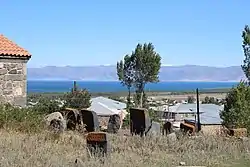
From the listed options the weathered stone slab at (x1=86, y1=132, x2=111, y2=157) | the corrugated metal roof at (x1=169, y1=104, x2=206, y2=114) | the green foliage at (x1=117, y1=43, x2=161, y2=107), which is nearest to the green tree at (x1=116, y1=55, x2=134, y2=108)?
the green foliage at (x1=117, y1=43, x2=161, y2=107)

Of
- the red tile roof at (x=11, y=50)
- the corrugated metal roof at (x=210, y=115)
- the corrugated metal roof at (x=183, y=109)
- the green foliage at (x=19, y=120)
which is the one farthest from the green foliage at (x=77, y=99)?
the corrugated metal roof at (x=183, y=109)

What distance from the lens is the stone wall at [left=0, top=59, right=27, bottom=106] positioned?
58.8 ft

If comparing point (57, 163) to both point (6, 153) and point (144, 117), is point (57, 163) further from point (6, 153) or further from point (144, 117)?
point (144, 117)

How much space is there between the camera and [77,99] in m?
29.8

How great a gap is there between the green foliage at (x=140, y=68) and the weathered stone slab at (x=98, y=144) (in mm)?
46566

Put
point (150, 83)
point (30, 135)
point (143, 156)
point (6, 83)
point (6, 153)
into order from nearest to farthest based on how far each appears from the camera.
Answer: point (6, 153) < point (143, 156) < point (30, 135) < point (6, 83) < point (150, 83)

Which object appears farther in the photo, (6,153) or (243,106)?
(243,106)

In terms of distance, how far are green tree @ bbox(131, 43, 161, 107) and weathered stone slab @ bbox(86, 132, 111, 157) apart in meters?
48.2

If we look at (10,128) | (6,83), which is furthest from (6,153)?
(6,83)

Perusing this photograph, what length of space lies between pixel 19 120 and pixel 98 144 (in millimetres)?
4946

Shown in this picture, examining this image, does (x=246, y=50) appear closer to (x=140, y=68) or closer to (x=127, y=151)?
(x=140, y=68)

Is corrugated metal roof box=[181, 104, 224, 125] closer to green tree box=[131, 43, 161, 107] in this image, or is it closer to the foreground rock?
green tree box=[131, 43, 161, 107]

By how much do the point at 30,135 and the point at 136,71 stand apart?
4908cm

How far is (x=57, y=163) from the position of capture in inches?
345
